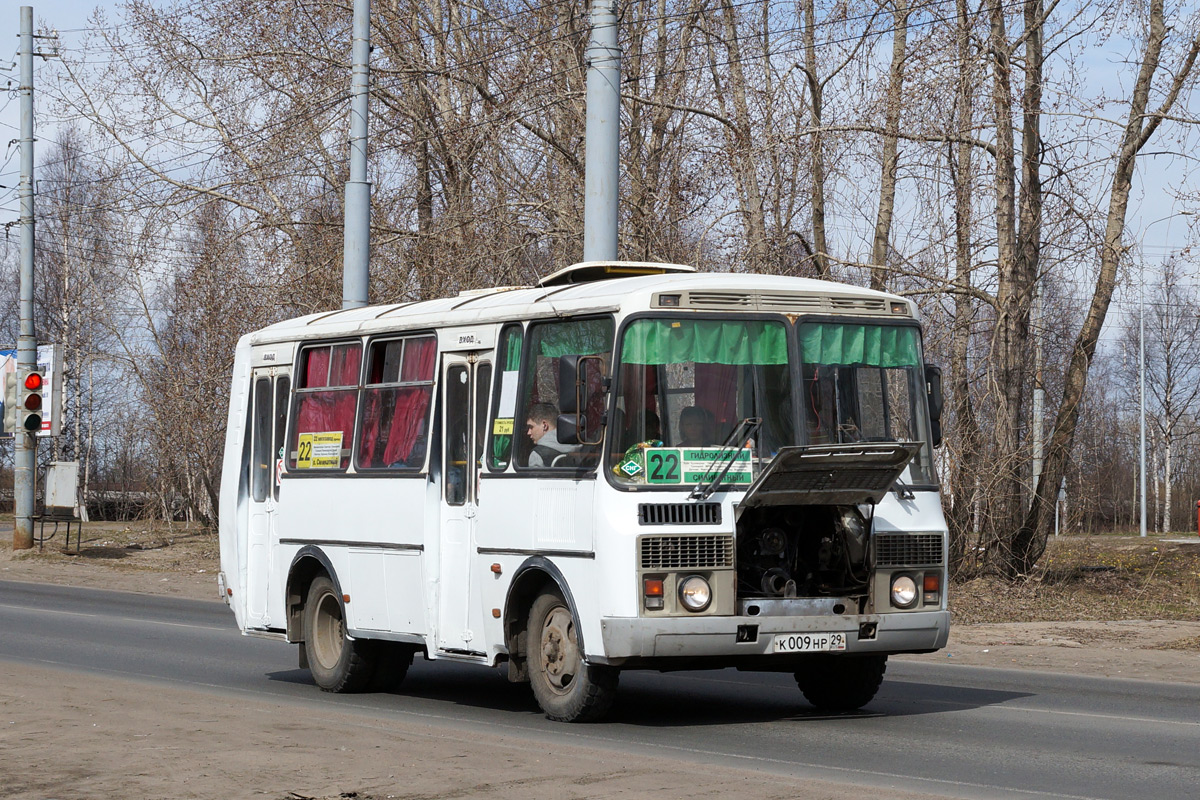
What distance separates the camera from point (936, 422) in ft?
39.1

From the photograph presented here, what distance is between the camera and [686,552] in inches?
426

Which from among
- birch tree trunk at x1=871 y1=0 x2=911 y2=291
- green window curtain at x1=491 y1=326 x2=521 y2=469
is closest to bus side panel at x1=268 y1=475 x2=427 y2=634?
green window curtain at x1=491 y1=326 x2=521 y2=469

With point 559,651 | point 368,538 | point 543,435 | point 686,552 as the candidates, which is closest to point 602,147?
point 368,538

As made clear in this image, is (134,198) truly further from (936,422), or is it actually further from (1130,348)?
(1130,348)

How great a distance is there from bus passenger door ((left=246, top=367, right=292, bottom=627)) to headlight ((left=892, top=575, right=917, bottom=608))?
18.8 ft

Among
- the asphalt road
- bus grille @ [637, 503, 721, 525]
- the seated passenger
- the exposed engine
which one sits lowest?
the asphalt road

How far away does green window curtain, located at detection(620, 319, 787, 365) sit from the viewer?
11078 mm

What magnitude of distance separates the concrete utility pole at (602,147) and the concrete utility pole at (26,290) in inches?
813

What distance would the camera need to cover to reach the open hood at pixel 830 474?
10.5m

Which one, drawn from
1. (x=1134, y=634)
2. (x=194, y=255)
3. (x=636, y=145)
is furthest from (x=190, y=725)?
(x=194, y=255)

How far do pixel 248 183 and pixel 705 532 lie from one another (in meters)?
20.6

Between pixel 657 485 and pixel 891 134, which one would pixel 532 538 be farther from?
pixel 891 134

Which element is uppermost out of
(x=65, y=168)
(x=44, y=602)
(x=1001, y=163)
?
(x=65, y=168)

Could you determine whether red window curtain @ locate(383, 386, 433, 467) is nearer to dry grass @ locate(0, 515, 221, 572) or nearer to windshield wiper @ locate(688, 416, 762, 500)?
windshield wiper @ locate(688, 416, 762, 500)
